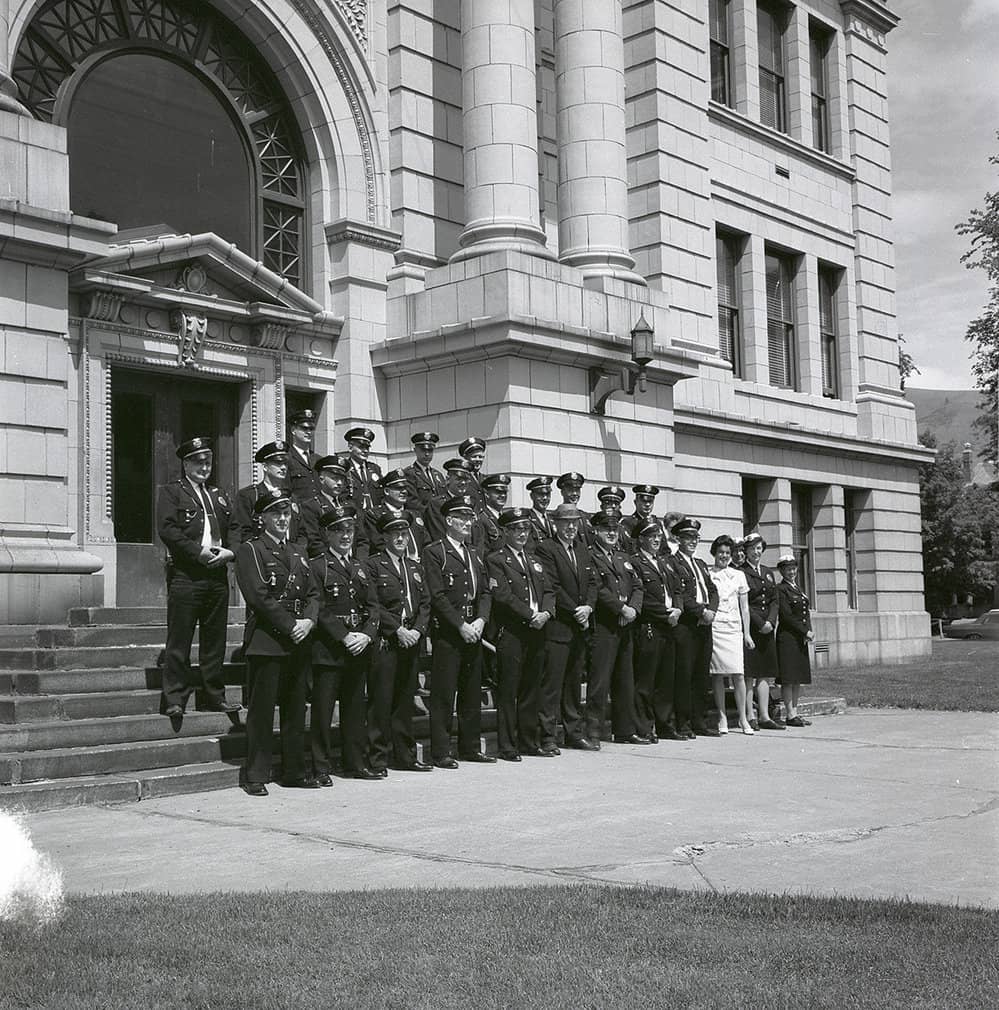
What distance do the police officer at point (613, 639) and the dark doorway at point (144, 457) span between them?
495cm

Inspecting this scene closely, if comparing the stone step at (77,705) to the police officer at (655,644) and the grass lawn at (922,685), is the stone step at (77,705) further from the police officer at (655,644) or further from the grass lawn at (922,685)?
the grass lawn at (922,685)

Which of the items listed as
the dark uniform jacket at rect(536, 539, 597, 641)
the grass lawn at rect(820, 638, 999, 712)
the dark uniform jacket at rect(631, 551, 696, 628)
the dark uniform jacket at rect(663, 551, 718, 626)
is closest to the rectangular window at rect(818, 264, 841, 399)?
the grass lawn at rect(820, 638, 999, 712)

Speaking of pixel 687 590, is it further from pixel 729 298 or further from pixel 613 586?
pixel 729 298

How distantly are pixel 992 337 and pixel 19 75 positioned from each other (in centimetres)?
2743

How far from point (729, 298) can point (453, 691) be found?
51.5 feet

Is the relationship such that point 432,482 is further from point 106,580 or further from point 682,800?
point 682,800

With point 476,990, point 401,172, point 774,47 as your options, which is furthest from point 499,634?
point 774,47

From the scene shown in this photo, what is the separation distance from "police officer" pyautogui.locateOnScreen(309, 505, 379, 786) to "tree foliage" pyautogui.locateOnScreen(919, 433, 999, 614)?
51.2 metres

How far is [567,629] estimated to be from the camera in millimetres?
12703

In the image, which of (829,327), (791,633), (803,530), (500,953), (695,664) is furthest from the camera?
(829,327)

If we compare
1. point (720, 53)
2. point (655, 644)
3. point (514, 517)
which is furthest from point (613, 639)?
point (720, 53)

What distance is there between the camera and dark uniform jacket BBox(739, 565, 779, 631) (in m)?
14.7

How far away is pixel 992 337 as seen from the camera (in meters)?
35.2

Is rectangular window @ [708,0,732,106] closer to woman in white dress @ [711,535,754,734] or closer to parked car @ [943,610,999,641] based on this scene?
woman in white dress @ [711,535,754,734]
